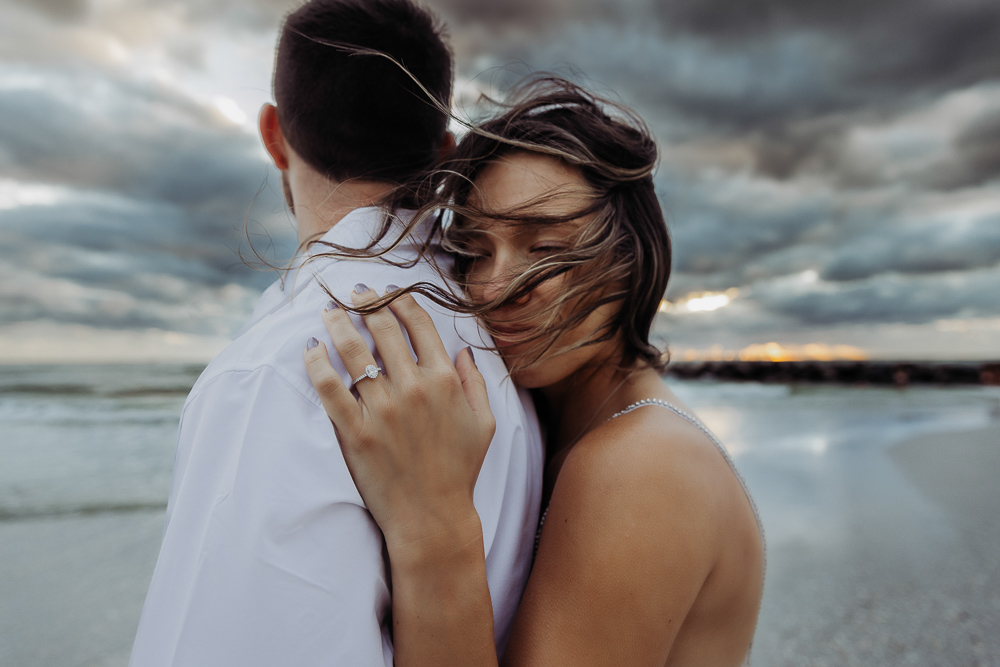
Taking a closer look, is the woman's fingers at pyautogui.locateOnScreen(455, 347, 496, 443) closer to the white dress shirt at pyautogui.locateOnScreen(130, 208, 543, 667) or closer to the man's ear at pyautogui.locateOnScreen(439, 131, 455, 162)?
the white dress shirt at pyautogui.locateOnScreen(130, 208, 543, 667)

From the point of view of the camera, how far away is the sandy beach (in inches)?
138

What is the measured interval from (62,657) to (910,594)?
5778mm

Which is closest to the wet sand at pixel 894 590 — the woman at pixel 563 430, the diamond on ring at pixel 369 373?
the woman at pixel 563 430

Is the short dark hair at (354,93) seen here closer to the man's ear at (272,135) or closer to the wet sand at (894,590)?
the man's ear at (272,135)

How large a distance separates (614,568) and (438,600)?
0.41 metres

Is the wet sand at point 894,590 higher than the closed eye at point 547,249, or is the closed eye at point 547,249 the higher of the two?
the closed eye at point 547,249

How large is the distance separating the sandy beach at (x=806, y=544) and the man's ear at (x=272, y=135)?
11.2 feet

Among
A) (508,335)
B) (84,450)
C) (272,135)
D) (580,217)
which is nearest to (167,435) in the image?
(84,450)

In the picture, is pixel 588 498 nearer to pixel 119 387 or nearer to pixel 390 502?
pixel 390 502

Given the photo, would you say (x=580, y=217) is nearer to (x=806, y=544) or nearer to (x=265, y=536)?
(x=265, y=536)

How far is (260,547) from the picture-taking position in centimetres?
87

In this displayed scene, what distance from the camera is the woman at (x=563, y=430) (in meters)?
1.02

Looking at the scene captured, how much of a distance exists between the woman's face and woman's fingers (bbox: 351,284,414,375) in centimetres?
37

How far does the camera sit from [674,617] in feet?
4.19
